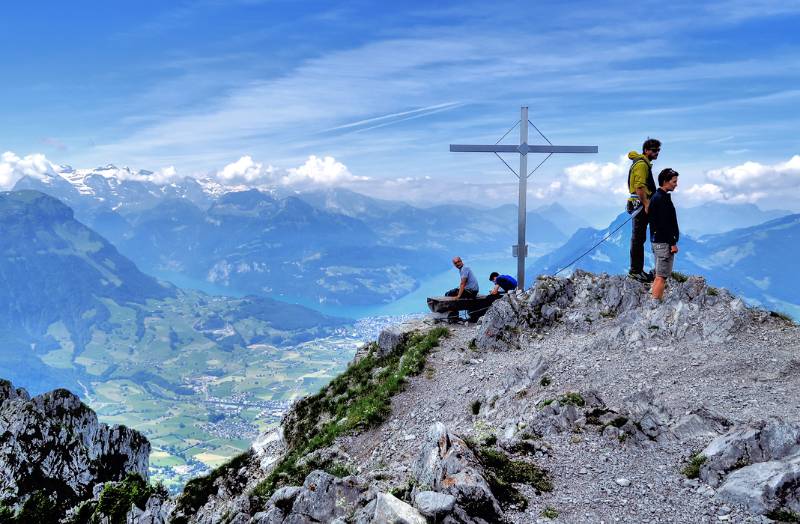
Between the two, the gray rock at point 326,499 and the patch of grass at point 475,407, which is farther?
the patch of grass at point 475,407

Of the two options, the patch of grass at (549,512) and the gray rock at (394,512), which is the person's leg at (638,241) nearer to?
the patch of grass at (549,512)

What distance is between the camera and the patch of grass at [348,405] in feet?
55.4

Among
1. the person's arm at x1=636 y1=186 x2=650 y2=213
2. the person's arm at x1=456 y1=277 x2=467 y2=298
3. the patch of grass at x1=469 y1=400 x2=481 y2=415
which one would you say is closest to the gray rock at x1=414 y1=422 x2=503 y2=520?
the patch of grass at x1=469 y1=400 x2=481 y2=415

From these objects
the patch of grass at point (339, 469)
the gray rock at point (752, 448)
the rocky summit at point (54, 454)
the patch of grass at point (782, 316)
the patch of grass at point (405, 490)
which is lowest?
the rocky summit at point (54, 454)

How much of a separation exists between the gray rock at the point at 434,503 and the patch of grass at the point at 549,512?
5.29ft

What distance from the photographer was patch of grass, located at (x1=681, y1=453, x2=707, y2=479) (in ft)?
33.3

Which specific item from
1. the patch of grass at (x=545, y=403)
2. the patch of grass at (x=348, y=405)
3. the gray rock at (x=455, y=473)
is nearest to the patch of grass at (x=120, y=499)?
the patch of grass at (x=348, y=405)

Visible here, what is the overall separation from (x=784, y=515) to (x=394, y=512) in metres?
6.02

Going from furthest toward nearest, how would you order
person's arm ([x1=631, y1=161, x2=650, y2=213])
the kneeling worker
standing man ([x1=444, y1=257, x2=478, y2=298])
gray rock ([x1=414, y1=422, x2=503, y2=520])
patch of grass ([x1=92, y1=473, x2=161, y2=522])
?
the kneeling worker, standing man ([x1=444, y1=257, x2=478, y2=298]), patch of grass ([x1=92, y1=473, x2=161, y2=522]), person's arm ([x1=631, y1=161, x2=650, y2=213]), gray rock ([x1=414, y1=422, x2=503, y2=520])

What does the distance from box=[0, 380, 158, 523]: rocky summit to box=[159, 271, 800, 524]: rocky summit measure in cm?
1072

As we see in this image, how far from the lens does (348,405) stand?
65.8ft

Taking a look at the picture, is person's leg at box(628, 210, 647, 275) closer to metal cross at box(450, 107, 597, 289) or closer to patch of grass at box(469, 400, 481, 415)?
metal cross at box(450, 107, 597, 289)

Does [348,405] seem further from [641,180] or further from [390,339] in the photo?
[641,180]

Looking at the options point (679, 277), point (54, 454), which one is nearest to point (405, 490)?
point (679, 277)
